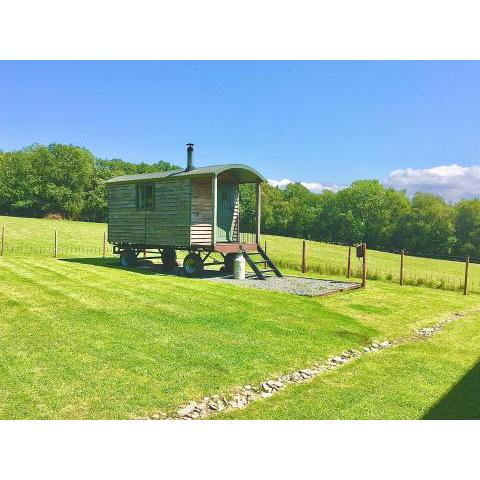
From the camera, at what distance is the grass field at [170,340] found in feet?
18.0

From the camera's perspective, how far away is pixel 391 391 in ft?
20.1

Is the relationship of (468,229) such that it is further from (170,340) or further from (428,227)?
(170,340)

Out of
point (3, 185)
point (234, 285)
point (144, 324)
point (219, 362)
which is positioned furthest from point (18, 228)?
point (219, 362)

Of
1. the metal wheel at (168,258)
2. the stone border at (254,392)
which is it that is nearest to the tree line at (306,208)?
the metal wheel at (168,258)

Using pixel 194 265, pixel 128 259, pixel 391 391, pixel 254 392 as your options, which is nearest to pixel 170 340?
pixel 254 392

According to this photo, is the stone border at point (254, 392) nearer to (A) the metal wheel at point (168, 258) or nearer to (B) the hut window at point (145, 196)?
(A) the metal wheel at point (168, 258)

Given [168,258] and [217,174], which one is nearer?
[217,174]

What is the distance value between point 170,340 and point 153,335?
0.45 metres

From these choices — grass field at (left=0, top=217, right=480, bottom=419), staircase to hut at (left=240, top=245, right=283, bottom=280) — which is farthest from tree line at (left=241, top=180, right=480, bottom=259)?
grass field at (left=0, top=217, right=480, bottom=419)

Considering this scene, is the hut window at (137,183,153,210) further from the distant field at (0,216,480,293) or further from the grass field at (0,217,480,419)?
the distant field at (0,216,480,293)

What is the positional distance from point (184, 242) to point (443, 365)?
37.3ft

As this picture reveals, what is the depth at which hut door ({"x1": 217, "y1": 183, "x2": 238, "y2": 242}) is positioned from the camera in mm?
18484

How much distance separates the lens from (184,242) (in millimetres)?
17016

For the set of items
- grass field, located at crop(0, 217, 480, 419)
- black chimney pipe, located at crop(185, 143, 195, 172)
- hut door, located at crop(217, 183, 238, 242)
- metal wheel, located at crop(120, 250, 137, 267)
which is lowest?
grass field, located at crop(0, 217, 480, 419)
